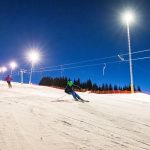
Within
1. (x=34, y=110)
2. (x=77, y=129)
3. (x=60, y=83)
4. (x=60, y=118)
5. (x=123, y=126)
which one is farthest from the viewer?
(x=60, y=83)

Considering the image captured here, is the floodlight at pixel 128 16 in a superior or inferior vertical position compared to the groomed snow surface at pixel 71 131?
superior

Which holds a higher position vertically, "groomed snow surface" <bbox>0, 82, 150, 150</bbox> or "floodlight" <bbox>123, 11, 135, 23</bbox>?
"floodlight" <bbox>123, 11, 135, 23</bbox>

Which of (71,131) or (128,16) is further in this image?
(128,16)

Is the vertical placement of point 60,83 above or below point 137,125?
above

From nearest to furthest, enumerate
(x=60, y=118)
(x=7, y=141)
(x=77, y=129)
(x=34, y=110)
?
(x=7, y=141), (x=77, y=129), (x=60, y=118), (x=34, y=110)

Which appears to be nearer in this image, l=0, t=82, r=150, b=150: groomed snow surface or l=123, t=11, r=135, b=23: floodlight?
l=0, t=82, r=150, b=150: groomed snow surface

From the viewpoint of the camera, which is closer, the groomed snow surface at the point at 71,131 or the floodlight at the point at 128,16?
the groomed snow surface at the point at 71,131

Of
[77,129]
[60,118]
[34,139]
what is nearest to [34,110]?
[60,118]

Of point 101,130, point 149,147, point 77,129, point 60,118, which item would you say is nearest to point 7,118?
point 60,118

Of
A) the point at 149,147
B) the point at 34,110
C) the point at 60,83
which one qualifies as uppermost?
the point at 60,83

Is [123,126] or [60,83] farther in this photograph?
[60,83]

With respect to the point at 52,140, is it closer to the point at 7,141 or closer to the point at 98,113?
the point at 7,141

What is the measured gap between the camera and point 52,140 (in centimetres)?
947

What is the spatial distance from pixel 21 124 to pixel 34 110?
381cm
